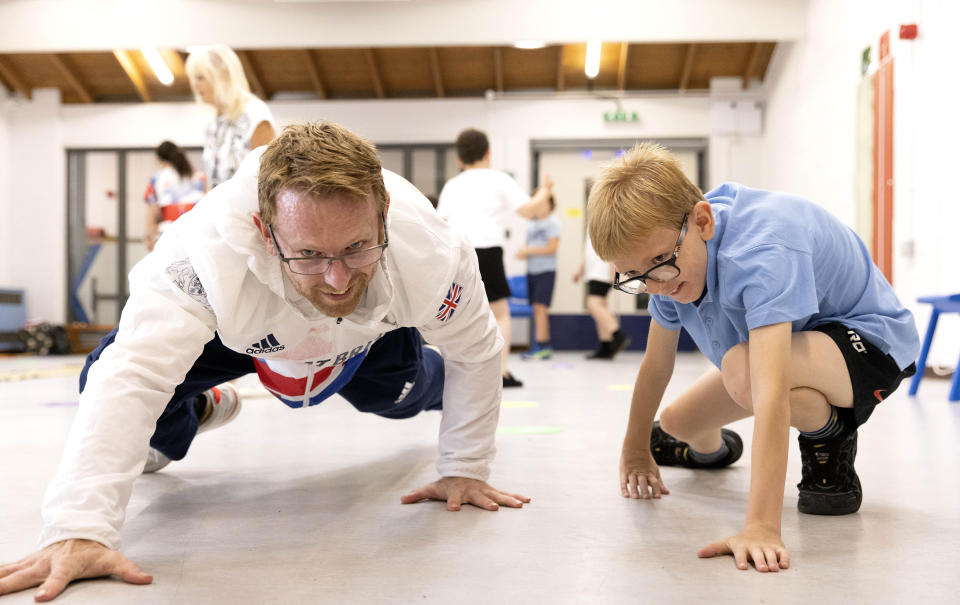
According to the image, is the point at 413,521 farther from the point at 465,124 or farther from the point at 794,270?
the point at 465,124

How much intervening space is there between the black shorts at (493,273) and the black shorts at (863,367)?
2.83 meters

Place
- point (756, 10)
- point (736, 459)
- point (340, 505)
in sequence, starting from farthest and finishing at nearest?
1. point (756, 10)
2. point (736, 459)
3. point (340, 505)

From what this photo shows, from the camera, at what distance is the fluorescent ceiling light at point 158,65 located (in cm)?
927

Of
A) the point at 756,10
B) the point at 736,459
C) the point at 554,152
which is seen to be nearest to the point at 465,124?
the point at 554,152

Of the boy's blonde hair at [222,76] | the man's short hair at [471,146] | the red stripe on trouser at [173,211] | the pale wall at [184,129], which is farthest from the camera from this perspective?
the pale wall at [184,129]

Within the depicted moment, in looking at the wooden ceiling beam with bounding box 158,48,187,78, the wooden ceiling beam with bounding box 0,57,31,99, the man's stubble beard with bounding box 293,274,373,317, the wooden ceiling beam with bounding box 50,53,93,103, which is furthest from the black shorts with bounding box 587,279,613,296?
the wooden ceiling beam with bounding box 0,57,31,99

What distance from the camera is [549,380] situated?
209 inches

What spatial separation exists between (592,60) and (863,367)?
8086mm

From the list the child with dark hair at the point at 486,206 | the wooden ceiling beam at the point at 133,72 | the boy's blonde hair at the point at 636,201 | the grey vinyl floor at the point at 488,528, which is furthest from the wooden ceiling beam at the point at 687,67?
the boy's blonde hair at the point at 636,201

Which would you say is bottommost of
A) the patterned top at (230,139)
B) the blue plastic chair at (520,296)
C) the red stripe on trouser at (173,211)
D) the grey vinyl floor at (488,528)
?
the grey vinyl floor at (488,528)

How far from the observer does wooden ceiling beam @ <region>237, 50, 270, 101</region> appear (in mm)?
9391

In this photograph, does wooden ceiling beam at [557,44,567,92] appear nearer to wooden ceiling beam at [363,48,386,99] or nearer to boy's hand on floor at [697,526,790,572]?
wooden ceiling beam at [363,48,386,99]

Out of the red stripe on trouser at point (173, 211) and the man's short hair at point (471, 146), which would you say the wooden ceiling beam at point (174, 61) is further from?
the man's short hair at point (471, 146)

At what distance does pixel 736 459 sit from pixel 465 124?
26.7ft
